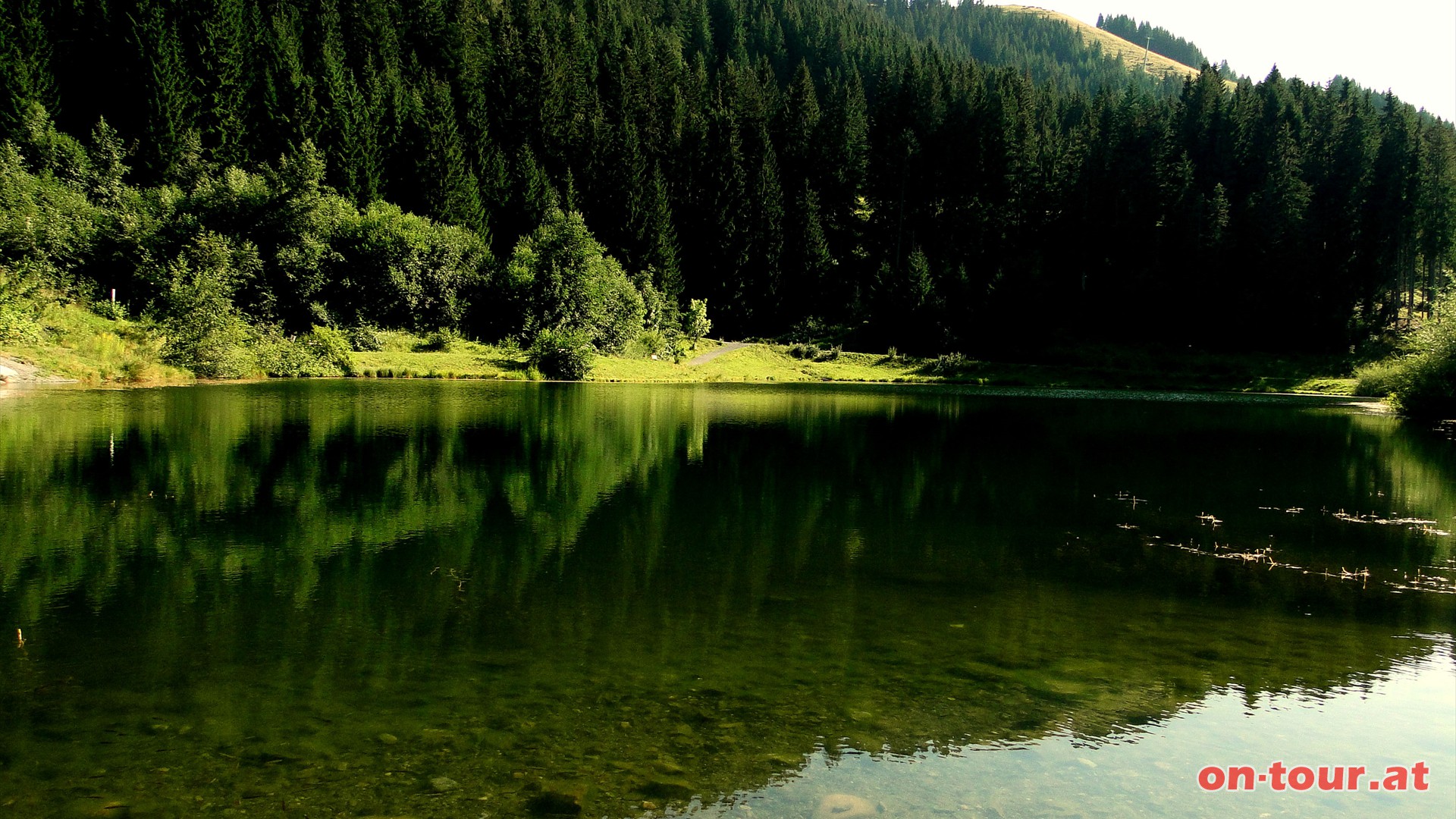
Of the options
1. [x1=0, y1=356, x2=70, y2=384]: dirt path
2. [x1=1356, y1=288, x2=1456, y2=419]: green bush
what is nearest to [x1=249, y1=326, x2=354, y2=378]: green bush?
[x1=0, y1=356, x2=70, y2=384]: dirt path

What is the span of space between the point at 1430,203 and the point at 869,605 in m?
103

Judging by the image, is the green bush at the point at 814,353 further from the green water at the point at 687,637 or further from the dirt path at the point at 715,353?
the green water at the point at 687,637

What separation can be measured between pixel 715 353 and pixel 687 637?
6755cm

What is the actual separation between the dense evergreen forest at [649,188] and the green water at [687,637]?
40.6m

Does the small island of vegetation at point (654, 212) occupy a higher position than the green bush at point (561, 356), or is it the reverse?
the small island of vegetation at point (654, 212)

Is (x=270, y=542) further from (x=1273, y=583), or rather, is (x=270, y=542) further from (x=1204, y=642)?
(x=1273, y=583)

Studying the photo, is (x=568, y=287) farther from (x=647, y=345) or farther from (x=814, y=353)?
(x=814, y=353)

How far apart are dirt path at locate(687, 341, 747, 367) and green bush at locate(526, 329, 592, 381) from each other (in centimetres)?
1204

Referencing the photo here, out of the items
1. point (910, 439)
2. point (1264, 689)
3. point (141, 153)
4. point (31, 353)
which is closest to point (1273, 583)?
point (1264, 689)

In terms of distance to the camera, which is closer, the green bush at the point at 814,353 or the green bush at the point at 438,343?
the green bush at the point at 438,343

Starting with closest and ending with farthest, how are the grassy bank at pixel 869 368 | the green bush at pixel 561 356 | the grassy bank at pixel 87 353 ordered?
the grassy bank at pixel 87 353, the grassy bank at pixel 869 368, the green bush at pixel 561 356

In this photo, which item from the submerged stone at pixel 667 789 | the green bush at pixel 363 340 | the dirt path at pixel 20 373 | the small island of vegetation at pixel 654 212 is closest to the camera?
the submerged stone at pixel 667 789

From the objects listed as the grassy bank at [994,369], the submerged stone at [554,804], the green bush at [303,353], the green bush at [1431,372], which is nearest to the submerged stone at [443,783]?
the submerged stone at [554,804]

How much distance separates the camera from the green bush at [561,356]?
198 feet
